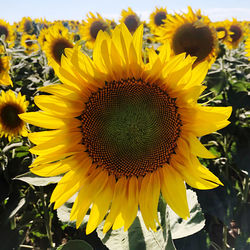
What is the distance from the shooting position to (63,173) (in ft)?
4.80

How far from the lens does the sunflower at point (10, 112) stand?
110 inches

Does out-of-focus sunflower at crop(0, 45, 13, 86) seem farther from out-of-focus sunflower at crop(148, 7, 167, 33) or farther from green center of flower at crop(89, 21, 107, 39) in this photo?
out-of-focus sunflower at crop(148, 7, 167, 33)

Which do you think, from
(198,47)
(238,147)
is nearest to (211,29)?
(198,47)

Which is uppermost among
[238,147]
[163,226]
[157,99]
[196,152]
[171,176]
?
[157,99]

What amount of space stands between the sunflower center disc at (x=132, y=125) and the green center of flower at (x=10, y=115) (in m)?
1.59

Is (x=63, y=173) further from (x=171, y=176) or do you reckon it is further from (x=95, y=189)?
(x=171, y=176)

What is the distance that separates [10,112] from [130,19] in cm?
529

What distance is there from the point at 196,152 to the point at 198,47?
5.94 ft

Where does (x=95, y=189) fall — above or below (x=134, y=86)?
below

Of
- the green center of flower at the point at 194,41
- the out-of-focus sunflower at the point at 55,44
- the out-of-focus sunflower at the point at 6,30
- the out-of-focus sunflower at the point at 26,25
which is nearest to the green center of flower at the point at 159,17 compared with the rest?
the out-of-focus sunflower at the point at 6,30

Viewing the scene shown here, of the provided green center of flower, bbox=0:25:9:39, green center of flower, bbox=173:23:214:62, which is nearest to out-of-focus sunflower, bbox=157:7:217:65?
green center of flower, bbox=173:23:214:62

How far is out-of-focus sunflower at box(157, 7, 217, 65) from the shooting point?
2760 mm

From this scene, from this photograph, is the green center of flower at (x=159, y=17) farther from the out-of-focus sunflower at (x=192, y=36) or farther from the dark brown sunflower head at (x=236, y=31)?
the out-of-focus sunflower at (x=192, y=36)

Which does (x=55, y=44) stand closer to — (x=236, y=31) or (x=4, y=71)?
(x=4, y=71)
